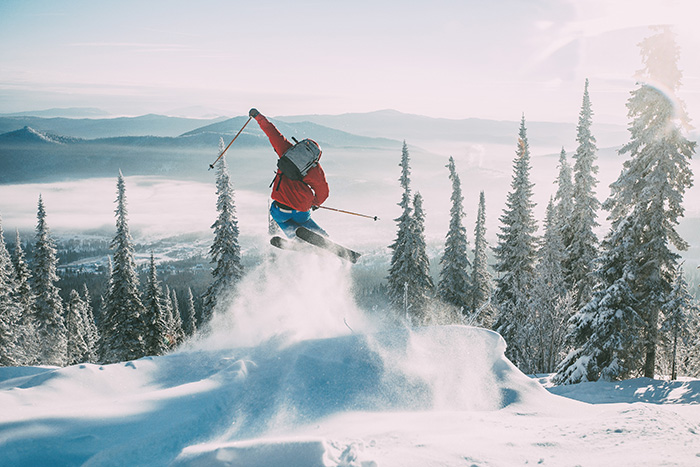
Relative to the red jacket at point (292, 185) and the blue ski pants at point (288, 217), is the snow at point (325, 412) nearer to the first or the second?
the blue ski pants at point (288, 217)

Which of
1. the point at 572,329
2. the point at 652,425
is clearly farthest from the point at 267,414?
the point at 572,329

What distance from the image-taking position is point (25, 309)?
35.3m

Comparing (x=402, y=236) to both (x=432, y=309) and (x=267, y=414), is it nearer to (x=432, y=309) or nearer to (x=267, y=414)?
(x=432, y=309)

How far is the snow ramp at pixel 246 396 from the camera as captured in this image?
15.2ft

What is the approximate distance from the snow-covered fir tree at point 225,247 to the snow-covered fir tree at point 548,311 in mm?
19747

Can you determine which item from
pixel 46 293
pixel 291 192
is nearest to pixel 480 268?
pixel 291 192

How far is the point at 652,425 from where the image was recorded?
6117 mm

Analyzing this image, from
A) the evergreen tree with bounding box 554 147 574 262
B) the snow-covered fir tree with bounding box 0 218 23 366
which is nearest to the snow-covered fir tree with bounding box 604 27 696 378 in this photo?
the evergreen tree with bounding box 554 147 574 262

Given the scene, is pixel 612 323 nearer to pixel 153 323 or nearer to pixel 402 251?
pixel 402 251

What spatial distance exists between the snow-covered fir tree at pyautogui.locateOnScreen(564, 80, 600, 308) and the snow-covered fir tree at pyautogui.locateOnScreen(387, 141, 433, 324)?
10.3m

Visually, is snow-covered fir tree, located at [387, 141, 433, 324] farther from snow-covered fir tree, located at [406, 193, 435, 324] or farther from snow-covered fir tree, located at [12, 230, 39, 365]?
snow-covered fir tree, located at [12, 230, 39, 365]

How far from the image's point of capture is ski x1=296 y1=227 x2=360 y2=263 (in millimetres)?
10547

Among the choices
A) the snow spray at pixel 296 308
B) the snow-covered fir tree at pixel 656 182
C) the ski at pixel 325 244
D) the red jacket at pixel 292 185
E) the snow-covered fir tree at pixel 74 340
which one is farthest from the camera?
the snow-covered fir tree at pixel 74 340

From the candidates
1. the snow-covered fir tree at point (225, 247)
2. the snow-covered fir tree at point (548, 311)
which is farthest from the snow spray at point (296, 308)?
the snow-covered fir tree at point (548, 311)
